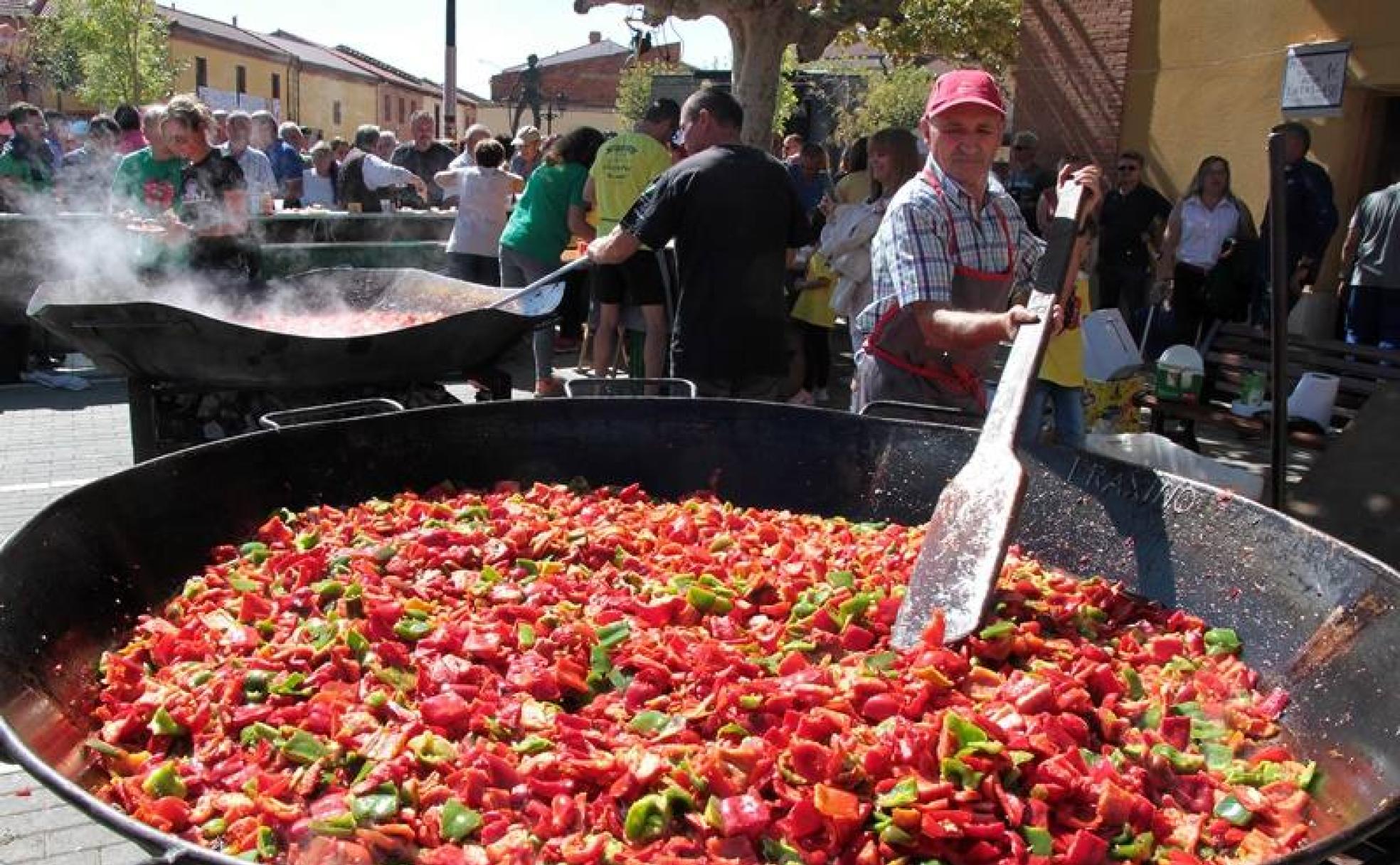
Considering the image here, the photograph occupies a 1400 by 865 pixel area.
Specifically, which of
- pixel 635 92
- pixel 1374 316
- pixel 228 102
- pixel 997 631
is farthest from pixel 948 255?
pixel 228 102

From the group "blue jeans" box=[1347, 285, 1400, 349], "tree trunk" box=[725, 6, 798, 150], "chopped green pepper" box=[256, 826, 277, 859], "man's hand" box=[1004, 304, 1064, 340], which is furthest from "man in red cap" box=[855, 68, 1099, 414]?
"tree trunk" box=[725, 6, 798, 150]

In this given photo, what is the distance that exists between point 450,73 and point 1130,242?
11354mm

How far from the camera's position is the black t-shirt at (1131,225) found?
410 inches

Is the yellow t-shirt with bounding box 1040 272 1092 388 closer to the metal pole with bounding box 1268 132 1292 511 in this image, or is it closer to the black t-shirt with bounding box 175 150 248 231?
the metal pole with bounding box 1268 132 1292 511

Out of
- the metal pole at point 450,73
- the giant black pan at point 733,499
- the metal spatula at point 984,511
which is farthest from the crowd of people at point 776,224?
the metal pole at point 450,73

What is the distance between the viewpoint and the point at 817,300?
8.25 m

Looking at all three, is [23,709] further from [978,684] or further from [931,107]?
[931,107]

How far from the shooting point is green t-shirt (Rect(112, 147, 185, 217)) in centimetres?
685

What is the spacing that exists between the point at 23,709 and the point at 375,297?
15.8 feet

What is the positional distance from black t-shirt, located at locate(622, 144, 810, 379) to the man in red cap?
167 centimetres

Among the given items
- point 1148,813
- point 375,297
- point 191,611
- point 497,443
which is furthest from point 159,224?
point 1148,813

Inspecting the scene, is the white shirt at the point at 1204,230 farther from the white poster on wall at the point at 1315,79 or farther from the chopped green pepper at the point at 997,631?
the chopped green pepper at the point at 997,631

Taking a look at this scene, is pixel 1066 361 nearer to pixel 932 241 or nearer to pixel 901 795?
pixel 932 241

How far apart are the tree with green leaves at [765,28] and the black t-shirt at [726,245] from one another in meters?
7.03
